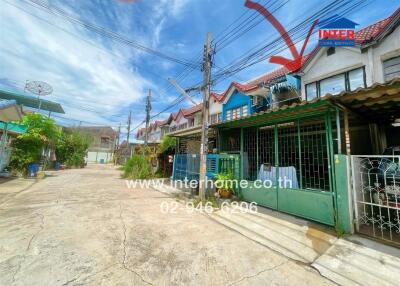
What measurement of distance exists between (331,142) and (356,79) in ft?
17.8

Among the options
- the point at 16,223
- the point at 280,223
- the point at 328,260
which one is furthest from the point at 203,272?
the point at 16,223

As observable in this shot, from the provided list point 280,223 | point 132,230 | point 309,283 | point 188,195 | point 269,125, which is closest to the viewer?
point 309,283

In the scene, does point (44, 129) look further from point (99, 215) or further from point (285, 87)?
point (285, 87)

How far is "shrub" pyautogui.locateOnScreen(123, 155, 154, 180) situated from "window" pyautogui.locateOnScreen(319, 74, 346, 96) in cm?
1177

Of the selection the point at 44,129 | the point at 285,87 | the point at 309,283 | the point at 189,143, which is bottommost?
the point at 309,283

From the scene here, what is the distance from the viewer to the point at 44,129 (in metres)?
12.6

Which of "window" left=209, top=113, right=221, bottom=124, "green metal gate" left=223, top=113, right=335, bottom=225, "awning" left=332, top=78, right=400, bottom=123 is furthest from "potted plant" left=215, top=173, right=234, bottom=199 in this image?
"window" left=209, top=113, right=221, bottom=124

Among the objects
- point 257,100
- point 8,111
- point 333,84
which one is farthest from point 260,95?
point 8,111

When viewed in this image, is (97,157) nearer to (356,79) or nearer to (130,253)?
(130,253)

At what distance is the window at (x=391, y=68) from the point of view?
22.2ft

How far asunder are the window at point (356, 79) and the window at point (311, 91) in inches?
56.2

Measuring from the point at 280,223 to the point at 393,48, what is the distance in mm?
7792

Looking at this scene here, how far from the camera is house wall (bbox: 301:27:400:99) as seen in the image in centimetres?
691

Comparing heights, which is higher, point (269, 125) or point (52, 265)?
point (269, 125)
